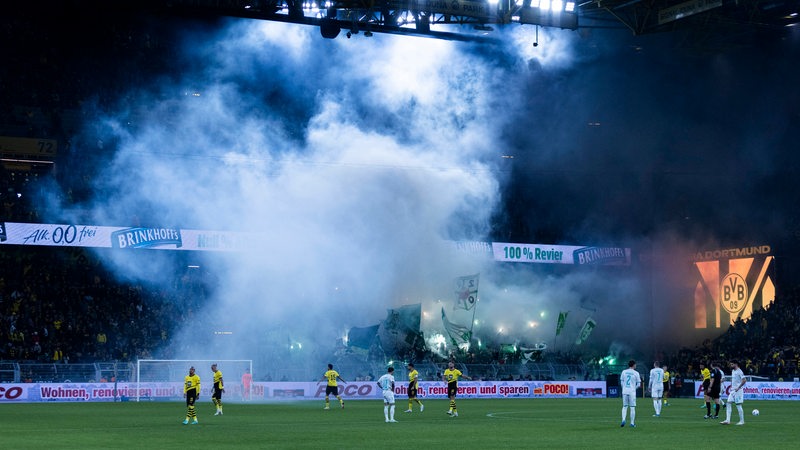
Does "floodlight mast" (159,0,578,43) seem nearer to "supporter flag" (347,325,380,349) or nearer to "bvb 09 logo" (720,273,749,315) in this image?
"supporter flag" (347,325,380,349)

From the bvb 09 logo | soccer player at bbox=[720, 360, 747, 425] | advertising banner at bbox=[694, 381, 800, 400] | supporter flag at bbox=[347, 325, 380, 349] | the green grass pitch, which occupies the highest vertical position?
the bvb 09 logo

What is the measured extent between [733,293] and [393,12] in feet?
112

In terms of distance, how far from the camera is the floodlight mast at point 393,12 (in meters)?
32.4

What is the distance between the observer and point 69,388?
4366cm

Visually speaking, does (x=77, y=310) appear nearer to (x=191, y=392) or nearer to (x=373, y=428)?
(x=191, y=392)

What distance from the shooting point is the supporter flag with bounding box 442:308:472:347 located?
61.0 metres

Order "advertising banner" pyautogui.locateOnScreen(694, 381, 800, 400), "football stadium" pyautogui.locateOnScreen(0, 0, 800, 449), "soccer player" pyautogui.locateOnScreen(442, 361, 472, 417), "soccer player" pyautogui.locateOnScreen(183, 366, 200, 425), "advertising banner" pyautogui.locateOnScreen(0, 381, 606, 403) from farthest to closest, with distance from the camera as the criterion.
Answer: "advertising banner" pyautogui.locateOnScreen(694, 381, 800, 400), "football stadium" pyautogui.locateOnScreen(0, 0, 800, 449), "advertising banner" pyautogui.locateOnScreen(0, 381, 606, 403), "soccer player" pyautogui.locateOnScreen(442, 361, 472, 417), "soccer player" pyautogui.locateOnScreen(183, 366, 200, 425)

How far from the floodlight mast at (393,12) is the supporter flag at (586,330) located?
32097 mm

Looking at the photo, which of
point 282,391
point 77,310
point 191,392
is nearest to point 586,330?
point 282,391

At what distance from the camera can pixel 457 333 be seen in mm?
61219

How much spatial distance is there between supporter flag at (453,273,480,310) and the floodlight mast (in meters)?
27.5

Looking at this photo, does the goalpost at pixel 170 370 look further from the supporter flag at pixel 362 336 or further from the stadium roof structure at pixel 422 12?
the stadium roof structure at pixel 422 12

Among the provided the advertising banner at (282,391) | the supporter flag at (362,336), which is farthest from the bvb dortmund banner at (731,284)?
the supporter flag at (362,336)

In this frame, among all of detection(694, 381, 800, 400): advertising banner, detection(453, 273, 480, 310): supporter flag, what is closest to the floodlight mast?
detection(694, 381, 800, 400): advertising banner
